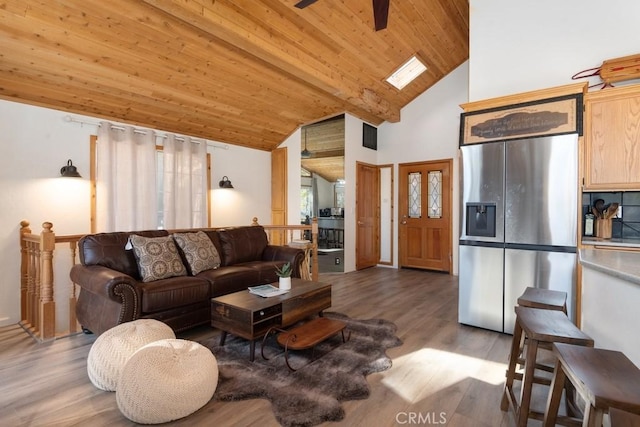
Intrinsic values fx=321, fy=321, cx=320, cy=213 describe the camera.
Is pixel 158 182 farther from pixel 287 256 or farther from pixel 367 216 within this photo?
pixel 367 216

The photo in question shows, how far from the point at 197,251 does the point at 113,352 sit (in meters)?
1.50

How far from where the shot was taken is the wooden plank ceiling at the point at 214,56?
2.90m

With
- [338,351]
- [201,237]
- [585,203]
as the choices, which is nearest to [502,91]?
[585,203]

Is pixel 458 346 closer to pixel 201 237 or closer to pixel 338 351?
pixel 338 351

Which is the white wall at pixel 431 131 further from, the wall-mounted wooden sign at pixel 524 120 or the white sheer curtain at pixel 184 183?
the white sheer curtain at pixel 184 183

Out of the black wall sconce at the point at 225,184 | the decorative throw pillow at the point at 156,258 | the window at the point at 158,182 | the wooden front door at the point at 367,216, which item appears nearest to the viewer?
the decorative throw pillow at the point at 156,258

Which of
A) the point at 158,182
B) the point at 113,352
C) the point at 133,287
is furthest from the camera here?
the point at 158,182

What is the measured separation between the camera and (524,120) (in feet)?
9.64

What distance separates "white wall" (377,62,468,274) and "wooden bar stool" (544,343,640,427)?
4850mm

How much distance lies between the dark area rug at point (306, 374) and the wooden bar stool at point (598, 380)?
1.16 metres

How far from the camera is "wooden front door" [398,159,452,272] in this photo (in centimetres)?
599

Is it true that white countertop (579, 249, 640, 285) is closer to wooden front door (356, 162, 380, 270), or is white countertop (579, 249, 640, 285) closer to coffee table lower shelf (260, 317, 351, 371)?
coffee table lower shelf (260, 317, 351, 371)

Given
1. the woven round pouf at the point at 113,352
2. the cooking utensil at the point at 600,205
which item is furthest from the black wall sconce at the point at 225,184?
the cooking utensil at the point at 600,205

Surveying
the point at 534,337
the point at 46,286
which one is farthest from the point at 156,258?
the point at 534,337
